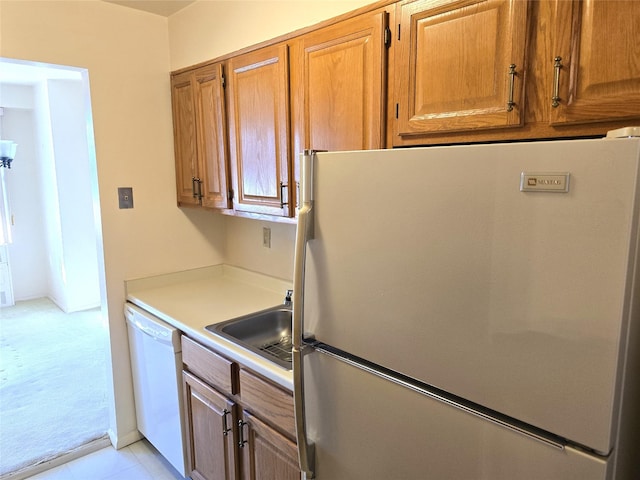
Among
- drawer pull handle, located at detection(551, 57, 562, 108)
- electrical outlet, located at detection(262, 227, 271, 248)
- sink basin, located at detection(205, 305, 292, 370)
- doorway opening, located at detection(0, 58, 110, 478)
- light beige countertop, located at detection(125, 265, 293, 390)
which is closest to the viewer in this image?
drawer pull handle, located at detection(551, 57, 562, 108)

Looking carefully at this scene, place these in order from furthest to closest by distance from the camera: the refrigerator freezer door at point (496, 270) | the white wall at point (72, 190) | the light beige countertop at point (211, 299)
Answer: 1. the white wall at point (72, 190)
2. the light beige countertop at point (211, 299)
3. the refrigerator freezer door at point (496, 270)

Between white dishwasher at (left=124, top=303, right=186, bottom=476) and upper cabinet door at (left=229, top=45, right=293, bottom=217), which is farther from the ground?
upper cabinet door at (left=229, top=45, right=293, bottom=217)

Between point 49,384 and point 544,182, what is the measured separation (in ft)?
12.4

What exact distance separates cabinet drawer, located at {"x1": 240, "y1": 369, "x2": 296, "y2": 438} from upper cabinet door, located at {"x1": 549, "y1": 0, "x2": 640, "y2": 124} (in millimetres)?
1183

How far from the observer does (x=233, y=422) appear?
175 centimetres

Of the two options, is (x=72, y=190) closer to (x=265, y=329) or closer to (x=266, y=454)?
(x=265, y=329)

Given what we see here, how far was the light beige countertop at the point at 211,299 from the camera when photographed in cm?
168

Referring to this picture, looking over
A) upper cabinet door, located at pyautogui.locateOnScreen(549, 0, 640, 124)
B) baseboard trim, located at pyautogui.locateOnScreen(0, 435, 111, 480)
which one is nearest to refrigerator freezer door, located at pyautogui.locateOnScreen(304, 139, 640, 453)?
upper cabinet door, located at pyautogui.locateOnScreen(549, 0, 640, 124)

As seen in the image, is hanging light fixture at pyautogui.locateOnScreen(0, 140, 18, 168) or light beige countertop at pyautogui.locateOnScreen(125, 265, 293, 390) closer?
light beige countertop at pyautogui.locateOnScreen(125, 265, 293, 390)

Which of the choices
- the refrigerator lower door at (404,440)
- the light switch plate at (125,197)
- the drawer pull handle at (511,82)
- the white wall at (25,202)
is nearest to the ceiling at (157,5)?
the light switch plate at (125,197)

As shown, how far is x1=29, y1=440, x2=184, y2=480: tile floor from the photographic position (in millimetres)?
2293

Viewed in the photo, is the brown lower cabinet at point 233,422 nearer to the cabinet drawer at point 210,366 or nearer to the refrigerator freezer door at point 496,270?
the cabinet drawer at point 210,366

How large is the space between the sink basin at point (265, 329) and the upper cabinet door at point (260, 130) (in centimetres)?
52

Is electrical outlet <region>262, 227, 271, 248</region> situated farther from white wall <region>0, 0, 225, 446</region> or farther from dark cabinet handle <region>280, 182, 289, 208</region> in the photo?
dark cabinet handle <region>280, 182, 289, 208</region>
